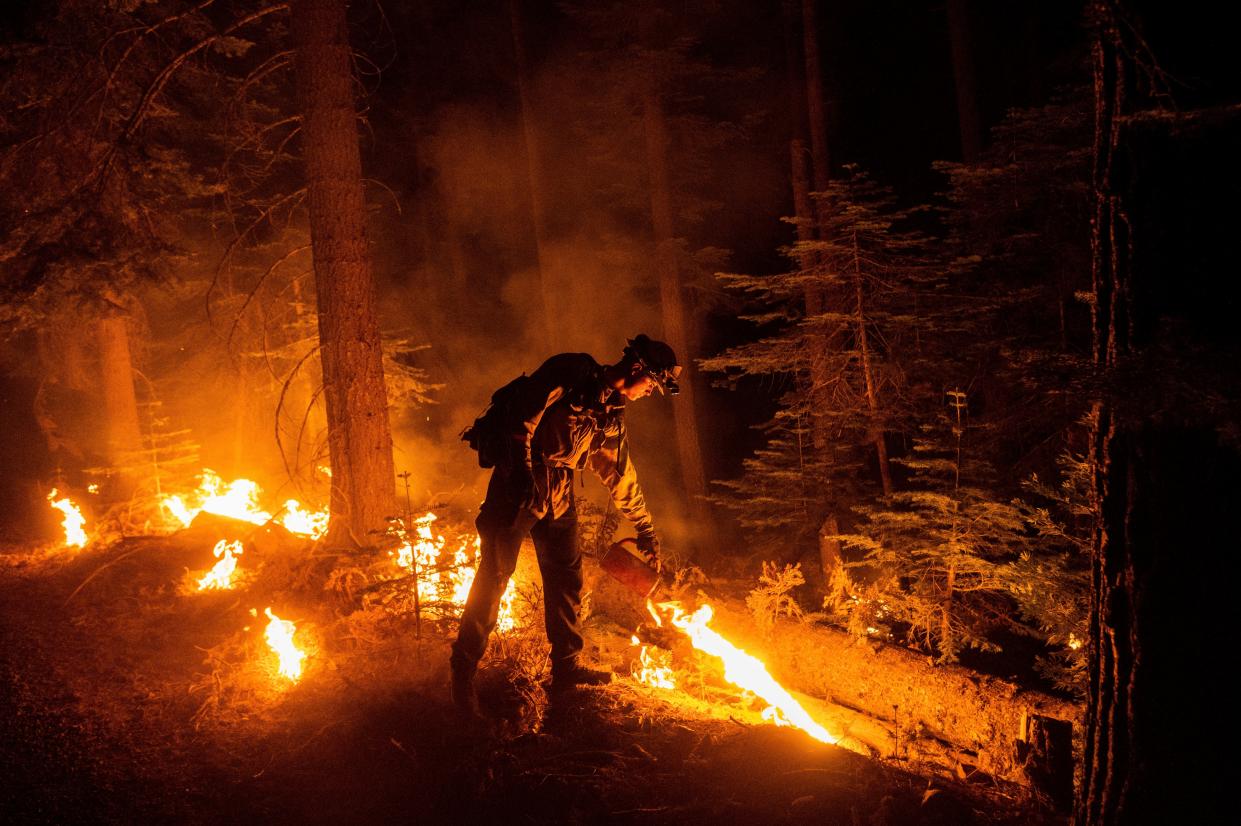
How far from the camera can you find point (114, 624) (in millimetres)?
6914

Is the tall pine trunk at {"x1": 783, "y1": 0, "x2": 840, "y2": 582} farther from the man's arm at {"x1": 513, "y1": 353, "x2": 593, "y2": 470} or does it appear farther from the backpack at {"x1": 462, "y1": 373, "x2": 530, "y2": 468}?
the backpack at {"x1": 462, "y1": 373, "x2": 530, "y2": 468}

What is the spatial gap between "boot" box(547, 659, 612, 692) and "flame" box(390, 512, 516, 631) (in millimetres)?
926

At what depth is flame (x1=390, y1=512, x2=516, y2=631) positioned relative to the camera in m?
6.39

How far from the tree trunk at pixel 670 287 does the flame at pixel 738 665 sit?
7.39m

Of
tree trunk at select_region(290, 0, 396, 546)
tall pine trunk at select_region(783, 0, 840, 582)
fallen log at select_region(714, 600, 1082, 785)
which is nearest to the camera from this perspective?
fallen log at select_region(714, 600, 1082, 785)

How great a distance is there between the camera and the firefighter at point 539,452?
4.76 metres

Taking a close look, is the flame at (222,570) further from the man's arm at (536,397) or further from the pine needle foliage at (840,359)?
the pine needle foliage at (840,359)

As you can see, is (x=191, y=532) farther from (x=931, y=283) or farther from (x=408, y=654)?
(x=931, y=283)

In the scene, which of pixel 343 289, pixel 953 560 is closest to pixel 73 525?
pixel 343 289

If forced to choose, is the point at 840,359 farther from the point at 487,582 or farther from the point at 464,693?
the point at 464,693

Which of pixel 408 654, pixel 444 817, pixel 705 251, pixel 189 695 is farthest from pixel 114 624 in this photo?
pixel 705 251

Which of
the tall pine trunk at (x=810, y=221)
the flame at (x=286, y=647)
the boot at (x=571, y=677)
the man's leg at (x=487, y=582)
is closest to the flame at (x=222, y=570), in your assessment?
the flame at (x=286, y=647)

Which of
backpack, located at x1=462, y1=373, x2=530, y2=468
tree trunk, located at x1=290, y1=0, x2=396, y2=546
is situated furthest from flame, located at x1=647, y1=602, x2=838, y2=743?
tree trunk, located at x1=290, y1=0, x2=396, y2=546

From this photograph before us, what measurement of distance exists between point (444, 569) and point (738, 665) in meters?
2.66
